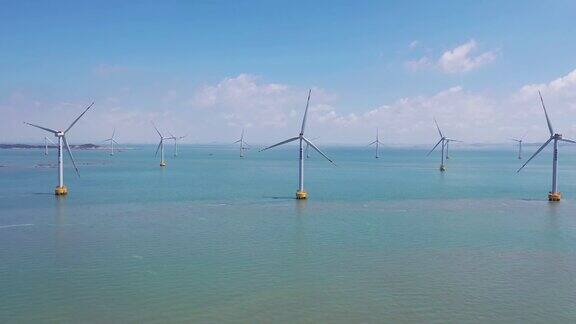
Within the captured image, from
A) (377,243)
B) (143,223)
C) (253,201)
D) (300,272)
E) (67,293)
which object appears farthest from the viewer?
(253,201)

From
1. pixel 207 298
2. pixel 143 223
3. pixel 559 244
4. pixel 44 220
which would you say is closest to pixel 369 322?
pixel 207 298

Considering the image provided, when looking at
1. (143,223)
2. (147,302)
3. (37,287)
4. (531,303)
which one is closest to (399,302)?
(531,303)

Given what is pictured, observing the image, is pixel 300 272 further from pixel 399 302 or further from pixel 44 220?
pixel 44 220

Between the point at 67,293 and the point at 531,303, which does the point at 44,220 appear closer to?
the point at 67,293

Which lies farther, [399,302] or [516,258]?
[516,258]

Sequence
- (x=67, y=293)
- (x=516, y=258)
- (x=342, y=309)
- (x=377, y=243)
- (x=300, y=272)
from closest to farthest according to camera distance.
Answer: (x=342, y=309) → (x=67, y=293) → (x=300, y=272) → (x=516, y=258) → (x=377, y=243)

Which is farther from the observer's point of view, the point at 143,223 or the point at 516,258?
the point at 143,223
